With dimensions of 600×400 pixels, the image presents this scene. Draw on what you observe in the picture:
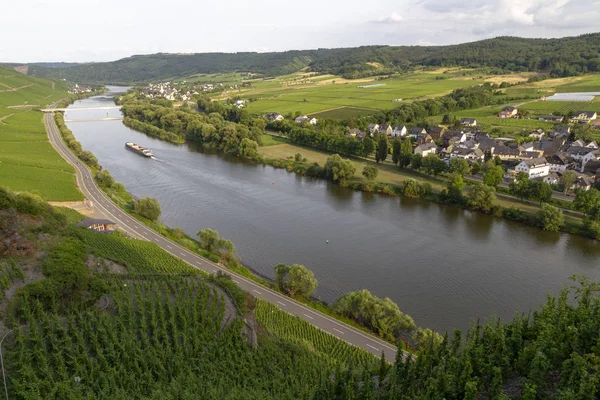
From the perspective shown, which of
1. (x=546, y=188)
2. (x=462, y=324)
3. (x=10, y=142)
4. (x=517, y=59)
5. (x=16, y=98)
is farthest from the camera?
(x=517, y=59)

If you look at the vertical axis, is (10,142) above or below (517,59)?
below

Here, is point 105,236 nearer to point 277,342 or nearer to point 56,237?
point 56,237

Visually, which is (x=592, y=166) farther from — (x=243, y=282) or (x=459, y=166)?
(x=243, y=282)

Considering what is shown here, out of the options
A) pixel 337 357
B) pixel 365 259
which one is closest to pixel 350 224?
pixel 365 259

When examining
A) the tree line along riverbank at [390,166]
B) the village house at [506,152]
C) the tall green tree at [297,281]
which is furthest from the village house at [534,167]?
the tall green tree at [297,281]

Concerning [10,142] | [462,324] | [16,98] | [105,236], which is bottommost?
[462,324]

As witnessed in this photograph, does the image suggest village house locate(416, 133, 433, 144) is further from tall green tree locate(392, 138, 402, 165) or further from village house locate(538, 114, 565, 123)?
village house locate(538, 114, 565, 123)

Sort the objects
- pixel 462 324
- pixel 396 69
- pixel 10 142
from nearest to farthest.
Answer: pixel 462 324, pixel 10 142, pixel 396 69

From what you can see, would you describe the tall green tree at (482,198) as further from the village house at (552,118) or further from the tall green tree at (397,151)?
the village house at (552,118)
